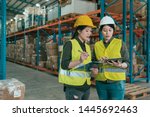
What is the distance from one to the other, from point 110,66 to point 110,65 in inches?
0.5

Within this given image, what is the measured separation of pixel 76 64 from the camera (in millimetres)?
2498

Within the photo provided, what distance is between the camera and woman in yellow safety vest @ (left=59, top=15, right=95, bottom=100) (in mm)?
2541

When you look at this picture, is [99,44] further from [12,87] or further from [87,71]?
[12,87]

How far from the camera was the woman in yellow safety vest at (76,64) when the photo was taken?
2541 mm

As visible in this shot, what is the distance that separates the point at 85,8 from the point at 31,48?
5.64 meters

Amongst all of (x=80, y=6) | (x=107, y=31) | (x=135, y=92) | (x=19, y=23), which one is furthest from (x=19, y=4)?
(x=107, y=31)

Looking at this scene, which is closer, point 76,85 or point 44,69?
point 76,85

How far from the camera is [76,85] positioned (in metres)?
2.58

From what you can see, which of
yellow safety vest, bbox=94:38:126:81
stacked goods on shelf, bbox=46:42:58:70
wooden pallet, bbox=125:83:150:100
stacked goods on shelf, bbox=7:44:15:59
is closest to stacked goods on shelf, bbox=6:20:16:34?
stacked goods on shelf, bbox=7:44:15:59

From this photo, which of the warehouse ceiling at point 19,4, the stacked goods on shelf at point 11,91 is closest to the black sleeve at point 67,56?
the stacked goods on shelf at point 11,91

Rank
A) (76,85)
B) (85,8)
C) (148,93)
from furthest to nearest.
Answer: (85,8)
(148,93)
(76,85)

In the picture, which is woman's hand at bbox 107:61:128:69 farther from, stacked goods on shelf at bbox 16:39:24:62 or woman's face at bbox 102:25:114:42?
stacked goods on shelf at bbox 16:39:24:62

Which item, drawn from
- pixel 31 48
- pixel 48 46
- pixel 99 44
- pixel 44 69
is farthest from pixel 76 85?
pixel 31 48

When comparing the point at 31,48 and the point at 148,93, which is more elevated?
the point at 31,48
